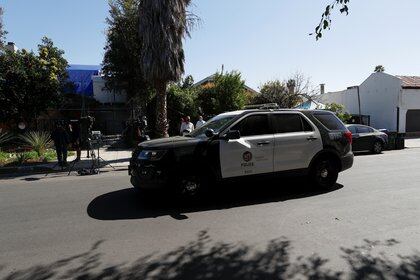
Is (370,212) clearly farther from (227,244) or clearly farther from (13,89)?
(13,89)

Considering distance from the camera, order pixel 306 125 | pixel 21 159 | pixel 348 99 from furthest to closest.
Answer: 1. pixel 348 99
2. pixel 21 159
3. pixel 306 125

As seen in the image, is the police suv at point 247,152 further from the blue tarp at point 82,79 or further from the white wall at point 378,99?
the white wall at point 378,99

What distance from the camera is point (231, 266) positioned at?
4.52m

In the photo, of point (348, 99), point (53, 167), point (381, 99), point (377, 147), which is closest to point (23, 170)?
point (53, 167)

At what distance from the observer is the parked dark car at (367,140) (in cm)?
1728

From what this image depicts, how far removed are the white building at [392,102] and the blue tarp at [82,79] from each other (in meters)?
19.0

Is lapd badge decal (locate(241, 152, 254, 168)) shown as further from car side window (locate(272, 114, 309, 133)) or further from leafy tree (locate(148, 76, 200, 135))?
leafy tree (locate(148, 76, 200, 135))

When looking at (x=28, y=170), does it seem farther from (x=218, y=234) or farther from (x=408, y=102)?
(x=408, y=102)

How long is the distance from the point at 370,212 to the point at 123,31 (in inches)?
680

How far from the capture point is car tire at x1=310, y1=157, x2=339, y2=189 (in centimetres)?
856

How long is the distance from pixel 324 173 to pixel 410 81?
26.1 m

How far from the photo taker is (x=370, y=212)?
266 inches

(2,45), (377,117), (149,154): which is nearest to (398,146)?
(377,117)

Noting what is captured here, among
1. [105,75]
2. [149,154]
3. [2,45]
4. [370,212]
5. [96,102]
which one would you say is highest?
[2,45]
